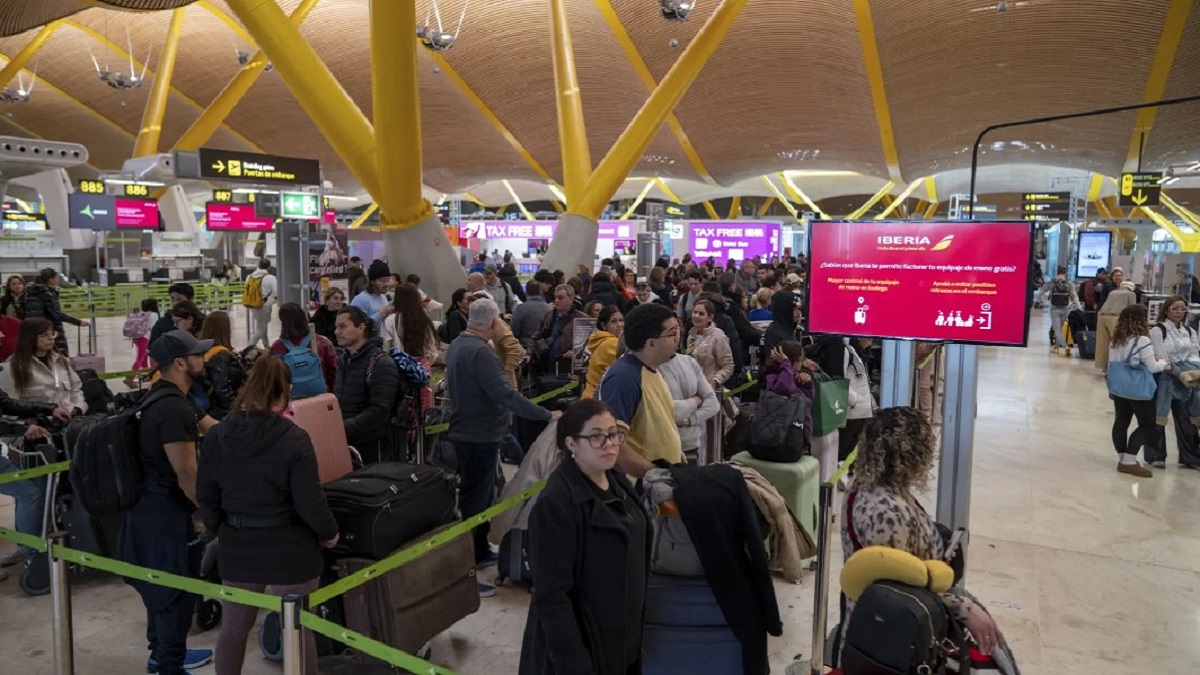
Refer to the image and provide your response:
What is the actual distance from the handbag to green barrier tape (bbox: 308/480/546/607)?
5977 mm

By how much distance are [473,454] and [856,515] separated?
2.63m

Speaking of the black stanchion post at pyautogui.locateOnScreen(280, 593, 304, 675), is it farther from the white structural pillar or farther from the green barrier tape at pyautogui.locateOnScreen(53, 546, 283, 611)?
the white structural pillar

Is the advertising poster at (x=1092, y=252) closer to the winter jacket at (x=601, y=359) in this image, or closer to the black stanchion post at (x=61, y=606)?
the winter jacket at (x=601, y=359)

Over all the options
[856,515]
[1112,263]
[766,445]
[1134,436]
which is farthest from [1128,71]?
[856,515]

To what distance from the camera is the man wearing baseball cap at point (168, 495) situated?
3.67 metres

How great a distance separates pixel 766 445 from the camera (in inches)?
217

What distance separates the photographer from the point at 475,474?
5.18 m

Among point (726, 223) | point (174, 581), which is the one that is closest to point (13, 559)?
point (174, 581)

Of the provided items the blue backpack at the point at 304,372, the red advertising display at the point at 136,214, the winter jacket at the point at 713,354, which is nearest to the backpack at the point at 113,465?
the blue backpack at the point at 304,372

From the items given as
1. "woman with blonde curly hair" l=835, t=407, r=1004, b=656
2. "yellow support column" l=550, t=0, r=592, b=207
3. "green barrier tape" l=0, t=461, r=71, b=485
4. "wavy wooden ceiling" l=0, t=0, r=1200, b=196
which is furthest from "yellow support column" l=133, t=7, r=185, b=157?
"woman with blonde curly hair" l=835, t=407, r=1004, b=656

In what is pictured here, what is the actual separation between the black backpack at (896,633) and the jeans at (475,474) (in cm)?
278

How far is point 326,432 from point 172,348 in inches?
35.9

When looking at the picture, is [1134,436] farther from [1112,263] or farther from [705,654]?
[1112,263]

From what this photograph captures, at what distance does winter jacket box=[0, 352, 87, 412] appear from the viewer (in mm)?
5668
